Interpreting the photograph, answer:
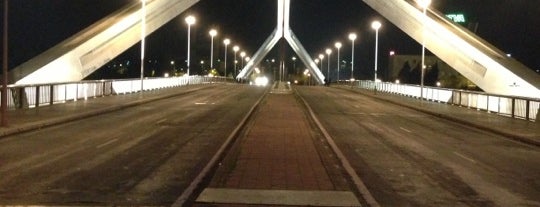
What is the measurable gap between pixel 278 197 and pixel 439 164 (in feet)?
21.3

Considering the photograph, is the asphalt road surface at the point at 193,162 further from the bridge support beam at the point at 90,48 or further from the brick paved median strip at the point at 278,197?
the bridge support beam at the point at 90,48

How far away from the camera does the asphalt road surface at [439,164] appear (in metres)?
12.3

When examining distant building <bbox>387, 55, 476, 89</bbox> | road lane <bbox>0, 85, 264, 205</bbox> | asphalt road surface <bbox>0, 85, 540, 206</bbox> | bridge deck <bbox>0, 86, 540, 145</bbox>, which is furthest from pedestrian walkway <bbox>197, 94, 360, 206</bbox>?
distant building <bbox>387, 55, 476, 89</bbox>

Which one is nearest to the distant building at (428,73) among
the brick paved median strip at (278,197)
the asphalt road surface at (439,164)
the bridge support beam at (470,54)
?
the bridge support beam at (470,54)

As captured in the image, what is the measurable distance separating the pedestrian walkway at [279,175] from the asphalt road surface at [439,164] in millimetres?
691

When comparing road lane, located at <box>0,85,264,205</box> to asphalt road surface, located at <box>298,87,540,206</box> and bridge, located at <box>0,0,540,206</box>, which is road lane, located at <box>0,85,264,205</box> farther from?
asphalt road surface, located at <box>298,87,540,206</box>

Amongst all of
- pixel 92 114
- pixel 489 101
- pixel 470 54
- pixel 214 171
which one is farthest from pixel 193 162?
pixel 470 54

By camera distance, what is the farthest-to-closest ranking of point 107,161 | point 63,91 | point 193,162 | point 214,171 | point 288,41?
1. point 288,41
2. point 63,91
3. point 193,162
4. point 107,161
5. point 214,171

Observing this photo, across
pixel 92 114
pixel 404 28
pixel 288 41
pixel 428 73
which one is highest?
pixel 288 41

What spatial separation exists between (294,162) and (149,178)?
3.84 meters

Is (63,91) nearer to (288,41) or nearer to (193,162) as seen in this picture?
(193,162)

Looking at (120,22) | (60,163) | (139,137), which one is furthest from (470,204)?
(120,22)

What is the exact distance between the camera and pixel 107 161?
16.1m

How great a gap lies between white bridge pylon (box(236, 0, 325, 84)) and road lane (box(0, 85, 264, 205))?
5266 inches
